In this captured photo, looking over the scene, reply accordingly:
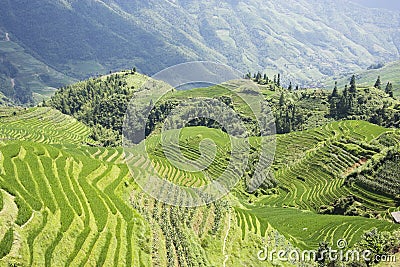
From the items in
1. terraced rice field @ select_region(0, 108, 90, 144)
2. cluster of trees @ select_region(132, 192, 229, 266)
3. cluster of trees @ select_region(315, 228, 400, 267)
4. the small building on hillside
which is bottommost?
terraced rice field @ select_region(0, 108, 90, 144)

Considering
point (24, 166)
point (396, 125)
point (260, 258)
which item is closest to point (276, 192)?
point (260, 258)

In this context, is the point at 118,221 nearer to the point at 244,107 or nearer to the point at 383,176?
the point at 383,176

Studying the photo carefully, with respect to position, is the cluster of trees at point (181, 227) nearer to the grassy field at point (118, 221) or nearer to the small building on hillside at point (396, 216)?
the grassy field at point (118, 221)

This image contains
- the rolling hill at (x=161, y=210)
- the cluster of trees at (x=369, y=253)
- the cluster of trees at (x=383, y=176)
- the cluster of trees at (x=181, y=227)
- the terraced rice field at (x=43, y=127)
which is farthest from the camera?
the terraced rice field at (x=43, y=127)

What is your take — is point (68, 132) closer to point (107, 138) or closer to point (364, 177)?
point (107, 138)

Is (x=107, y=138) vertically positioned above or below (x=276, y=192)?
below

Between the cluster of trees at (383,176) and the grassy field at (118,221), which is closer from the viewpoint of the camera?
the grassy field at (118,221)

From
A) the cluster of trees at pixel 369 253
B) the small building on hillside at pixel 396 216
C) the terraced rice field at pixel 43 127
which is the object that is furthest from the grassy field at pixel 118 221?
the terraced rice field at pixel 43 127

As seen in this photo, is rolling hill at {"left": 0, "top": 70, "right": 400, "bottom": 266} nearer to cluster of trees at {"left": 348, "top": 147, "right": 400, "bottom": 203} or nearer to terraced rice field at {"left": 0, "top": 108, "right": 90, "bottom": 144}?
cluster of trees at {"left": 348, "top": 147, "right": 400, "bottom": 203}

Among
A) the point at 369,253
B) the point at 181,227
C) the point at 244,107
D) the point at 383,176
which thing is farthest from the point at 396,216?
the point at 244,107

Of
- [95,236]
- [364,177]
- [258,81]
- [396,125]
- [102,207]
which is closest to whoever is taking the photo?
[95,236]

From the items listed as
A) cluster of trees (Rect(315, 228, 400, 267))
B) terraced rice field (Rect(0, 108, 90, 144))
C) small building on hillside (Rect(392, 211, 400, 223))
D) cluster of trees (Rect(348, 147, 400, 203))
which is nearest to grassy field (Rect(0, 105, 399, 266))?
cluster of trees (Rect(348, 147, 400, 203))
